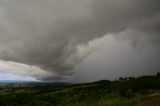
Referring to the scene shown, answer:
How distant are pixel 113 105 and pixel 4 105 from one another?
51.5 meters

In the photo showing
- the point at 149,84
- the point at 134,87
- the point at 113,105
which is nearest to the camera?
the point at 113,105

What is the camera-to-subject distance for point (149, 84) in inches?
7323

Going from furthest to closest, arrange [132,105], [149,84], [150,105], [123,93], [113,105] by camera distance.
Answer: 1. [149,84]
2. [123,93]
3. [113,105]
4. [132,105]
5. [150,105]

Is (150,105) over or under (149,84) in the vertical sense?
under

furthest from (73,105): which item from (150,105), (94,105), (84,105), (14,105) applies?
(150,105)

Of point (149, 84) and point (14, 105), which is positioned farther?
point (149, 84)

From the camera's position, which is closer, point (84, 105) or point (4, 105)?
point (4, 105)

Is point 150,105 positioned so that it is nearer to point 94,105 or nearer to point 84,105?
point 94,105

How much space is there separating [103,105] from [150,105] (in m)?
38.3

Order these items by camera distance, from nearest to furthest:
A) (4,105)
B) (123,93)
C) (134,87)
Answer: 1. (4,105)
2. (123,93)
3. (134,87)

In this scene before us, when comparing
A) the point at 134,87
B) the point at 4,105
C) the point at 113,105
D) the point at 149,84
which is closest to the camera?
the point at 113,105

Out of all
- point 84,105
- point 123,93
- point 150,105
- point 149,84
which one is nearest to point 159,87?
point 149,84

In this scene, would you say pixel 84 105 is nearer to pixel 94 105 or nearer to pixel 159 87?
pixel 94 105

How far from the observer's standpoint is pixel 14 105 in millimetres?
128750
